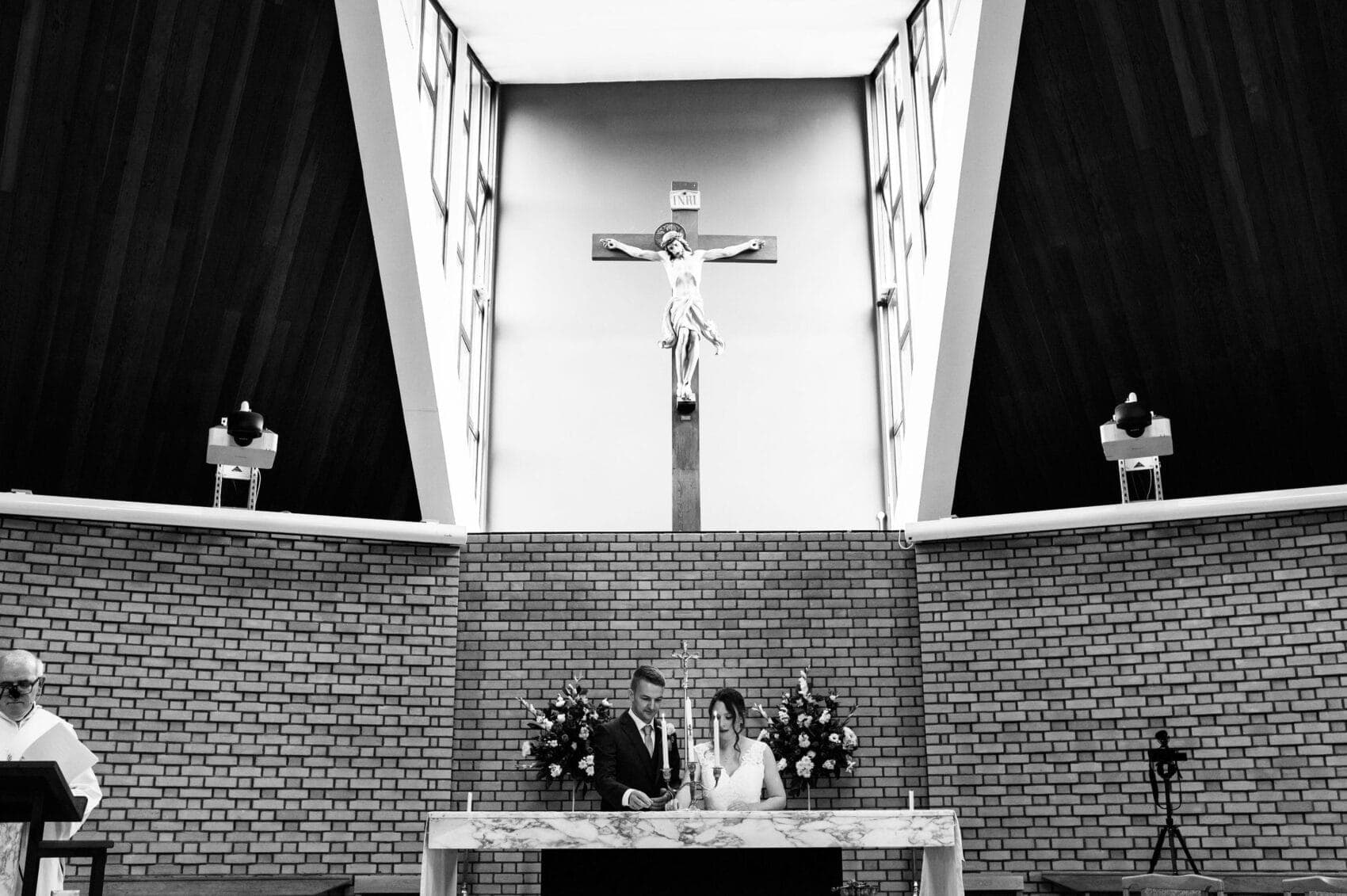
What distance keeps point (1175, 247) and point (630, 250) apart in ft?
12.7

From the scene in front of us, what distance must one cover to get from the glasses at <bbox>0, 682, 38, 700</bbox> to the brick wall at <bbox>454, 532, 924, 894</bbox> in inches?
155

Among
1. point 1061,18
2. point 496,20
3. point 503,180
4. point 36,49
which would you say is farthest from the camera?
point 503,180

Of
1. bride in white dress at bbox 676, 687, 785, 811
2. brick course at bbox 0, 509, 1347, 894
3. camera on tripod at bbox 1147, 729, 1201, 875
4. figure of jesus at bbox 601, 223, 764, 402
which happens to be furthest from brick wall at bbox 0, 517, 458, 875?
camera on tripod at bbox 1147, 729, 1201, 875

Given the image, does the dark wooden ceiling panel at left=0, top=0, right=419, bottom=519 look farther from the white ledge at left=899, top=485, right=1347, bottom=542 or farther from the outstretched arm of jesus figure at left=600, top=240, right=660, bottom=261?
the white ledge at left=899, top=485, right=1347, bottom=542

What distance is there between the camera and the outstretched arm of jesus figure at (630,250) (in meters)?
9.30

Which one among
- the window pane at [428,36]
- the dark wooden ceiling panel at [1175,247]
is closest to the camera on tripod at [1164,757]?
the dark wooden ceiling panel at [1175,247]

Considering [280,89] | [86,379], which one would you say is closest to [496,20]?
[280,89]

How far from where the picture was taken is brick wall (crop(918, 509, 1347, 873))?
25.3 ft

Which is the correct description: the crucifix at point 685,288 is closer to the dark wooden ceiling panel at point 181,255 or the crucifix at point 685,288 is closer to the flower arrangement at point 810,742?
the flower arrangement at point 810,742

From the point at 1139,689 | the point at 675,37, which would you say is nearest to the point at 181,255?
the point at 675,37

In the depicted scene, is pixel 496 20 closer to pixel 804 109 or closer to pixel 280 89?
pixel 804 109

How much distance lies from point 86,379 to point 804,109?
320 inches

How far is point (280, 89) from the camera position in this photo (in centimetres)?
781

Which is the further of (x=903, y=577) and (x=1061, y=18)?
(x=903, y=577)
